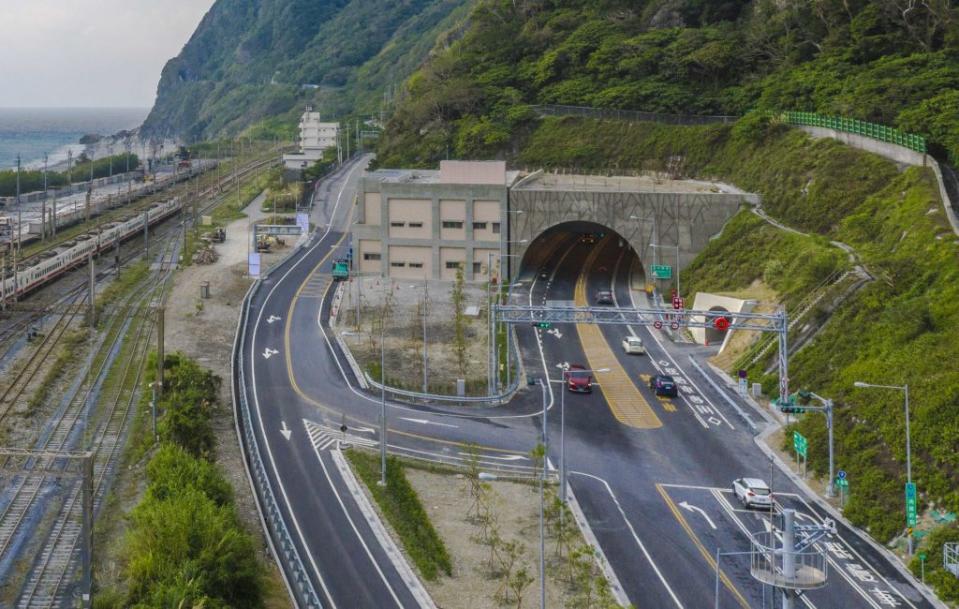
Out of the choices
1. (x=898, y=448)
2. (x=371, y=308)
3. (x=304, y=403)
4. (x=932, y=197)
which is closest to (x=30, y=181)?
(x=371, y=308)

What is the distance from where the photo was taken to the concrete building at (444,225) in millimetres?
85125

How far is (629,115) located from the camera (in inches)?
Result: 4333

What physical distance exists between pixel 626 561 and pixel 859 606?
8.20 m

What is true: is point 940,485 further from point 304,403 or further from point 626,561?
point 304,403

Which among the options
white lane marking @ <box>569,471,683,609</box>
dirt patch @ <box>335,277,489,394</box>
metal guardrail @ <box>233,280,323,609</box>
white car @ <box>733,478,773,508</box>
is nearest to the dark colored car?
dirt patch @ <box>335,277,489,394</box>

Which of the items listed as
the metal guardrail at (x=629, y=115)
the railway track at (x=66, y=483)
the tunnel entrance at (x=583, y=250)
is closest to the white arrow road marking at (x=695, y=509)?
the railway track at (x=66, y=483)

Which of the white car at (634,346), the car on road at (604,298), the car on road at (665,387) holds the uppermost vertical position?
the car on road at (604,298)

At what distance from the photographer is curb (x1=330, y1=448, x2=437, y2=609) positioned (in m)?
36.2

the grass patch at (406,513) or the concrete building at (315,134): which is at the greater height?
the concrete building at (315,134)

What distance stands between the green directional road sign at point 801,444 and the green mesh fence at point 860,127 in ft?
102

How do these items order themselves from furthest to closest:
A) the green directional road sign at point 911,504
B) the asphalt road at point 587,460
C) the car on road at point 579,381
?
1. the car on road at point 579,381
2. the green directional road sign at point 911,504
3. the asphalt road at point 587,460

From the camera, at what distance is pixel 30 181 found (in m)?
165

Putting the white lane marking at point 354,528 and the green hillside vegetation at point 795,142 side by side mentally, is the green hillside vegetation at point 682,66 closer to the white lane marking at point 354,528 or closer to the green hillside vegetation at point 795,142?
the green hillside vegetation at point 795,142

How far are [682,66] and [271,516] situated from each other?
85.7 m
